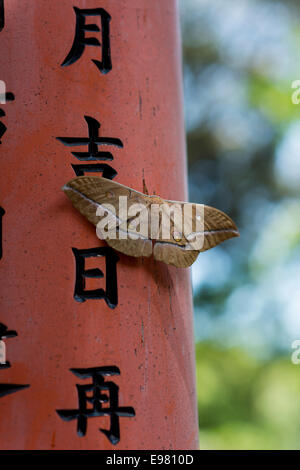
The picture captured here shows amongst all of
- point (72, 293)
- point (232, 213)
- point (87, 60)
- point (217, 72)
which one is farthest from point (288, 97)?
point (72, 293)

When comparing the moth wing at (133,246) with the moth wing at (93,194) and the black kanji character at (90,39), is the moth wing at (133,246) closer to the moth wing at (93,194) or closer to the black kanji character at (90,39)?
the moth wing at (93,194)

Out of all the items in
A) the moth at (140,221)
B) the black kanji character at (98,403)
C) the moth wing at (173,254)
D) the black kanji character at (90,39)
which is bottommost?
the black kanji character at (98,403)

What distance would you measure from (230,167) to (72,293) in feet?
10.2

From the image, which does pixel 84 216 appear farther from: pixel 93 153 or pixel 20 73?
pixel 20 73

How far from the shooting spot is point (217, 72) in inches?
158

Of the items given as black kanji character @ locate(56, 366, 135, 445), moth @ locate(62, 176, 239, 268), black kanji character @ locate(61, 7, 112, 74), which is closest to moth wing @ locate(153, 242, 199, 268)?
moth @ locate(62, 176, 239, 268)

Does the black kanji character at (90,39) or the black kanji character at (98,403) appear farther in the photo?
the black kanji character at (90,39)

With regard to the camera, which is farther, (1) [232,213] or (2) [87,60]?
(1) [232,213]

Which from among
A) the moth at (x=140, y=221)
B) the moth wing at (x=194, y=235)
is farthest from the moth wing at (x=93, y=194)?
the moth wing at (x=194, y=235)

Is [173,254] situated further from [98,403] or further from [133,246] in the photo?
[98,403]

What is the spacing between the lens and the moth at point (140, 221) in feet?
3.41

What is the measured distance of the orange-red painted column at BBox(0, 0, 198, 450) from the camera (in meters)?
1.01

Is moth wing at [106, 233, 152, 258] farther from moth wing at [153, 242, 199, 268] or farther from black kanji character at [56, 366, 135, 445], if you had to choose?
black kanji character at [56, 366, 135, 445]

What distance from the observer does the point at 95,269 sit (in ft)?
3.45
